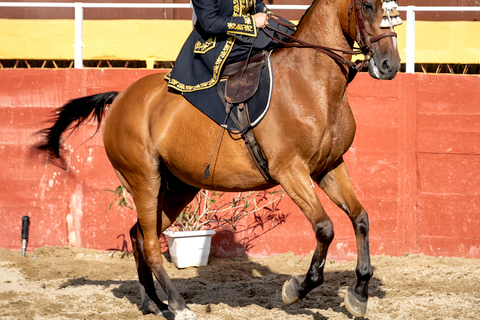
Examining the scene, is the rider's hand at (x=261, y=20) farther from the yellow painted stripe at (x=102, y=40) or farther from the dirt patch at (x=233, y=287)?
the yellow painted stripe at (x=102, y=40)

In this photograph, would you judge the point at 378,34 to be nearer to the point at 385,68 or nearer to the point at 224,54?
the point at 385,68

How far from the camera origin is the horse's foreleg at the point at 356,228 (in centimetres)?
418

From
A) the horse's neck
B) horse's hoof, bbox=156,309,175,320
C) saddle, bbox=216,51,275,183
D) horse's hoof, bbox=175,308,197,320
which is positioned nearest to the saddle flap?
saddle, bbox=216,51,275,183

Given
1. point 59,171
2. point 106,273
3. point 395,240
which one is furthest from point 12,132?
point 395,240

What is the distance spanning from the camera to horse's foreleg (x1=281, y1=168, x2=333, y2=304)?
13.4 feet

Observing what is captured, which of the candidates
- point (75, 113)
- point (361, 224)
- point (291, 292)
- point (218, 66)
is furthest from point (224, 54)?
point (75, 113)

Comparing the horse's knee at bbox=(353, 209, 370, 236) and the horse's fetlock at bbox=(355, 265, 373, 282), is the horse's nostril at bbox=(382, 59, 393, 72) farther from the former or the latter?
the horse's fetlock at bbox=(355, 265, 373, 282)

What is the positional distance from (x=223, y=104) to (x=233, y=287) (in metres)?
2.13

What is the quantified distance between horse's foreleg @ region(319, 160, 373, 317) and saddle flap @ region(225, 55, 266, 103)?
2.90ft

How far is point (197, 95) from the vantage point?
4543mm

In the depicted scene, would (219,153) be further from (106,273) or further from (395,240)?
(395,240)

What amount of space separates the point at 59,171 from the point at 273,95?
3.58 meters

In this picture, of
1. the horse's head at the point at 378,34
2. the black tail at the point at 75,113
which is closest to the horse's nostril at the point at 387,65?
the horse's head at the point at 378,34

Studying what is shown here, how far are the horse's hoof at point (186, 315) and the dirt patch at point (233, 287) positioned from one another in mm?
171
